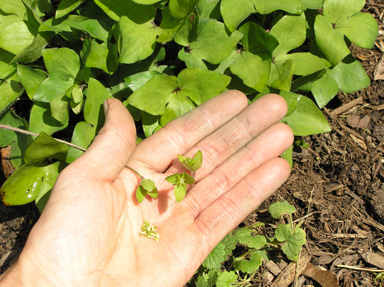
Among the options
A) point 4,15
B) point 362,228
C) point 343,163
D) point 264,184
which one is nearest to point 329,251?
point 362,228

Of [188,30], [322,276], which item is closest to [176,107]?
[188,30]

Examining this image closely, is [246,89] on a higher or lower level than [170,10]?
lower

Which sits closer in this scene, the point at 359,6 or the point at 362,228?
the point at 359,6

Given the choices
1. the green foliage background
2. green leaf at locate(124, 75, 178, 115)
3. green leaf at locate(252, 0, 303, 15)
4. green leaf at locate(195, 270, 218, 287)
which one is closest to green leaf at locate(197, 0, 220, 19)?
the green foliage background

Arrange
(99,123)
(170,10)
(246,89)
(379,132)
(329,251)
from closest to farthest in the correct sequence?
(170,10), (99,123), (246,89), (329,251), (379,132)

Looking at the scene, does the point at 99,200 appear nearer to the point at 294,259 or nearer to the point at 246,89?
the point at 246,89

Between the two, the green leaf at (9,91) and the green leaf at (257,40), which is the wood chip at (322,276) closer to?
the green leaf at (257,40)

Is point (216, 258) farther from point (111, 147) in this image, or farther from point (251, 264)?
point (111, 147)
